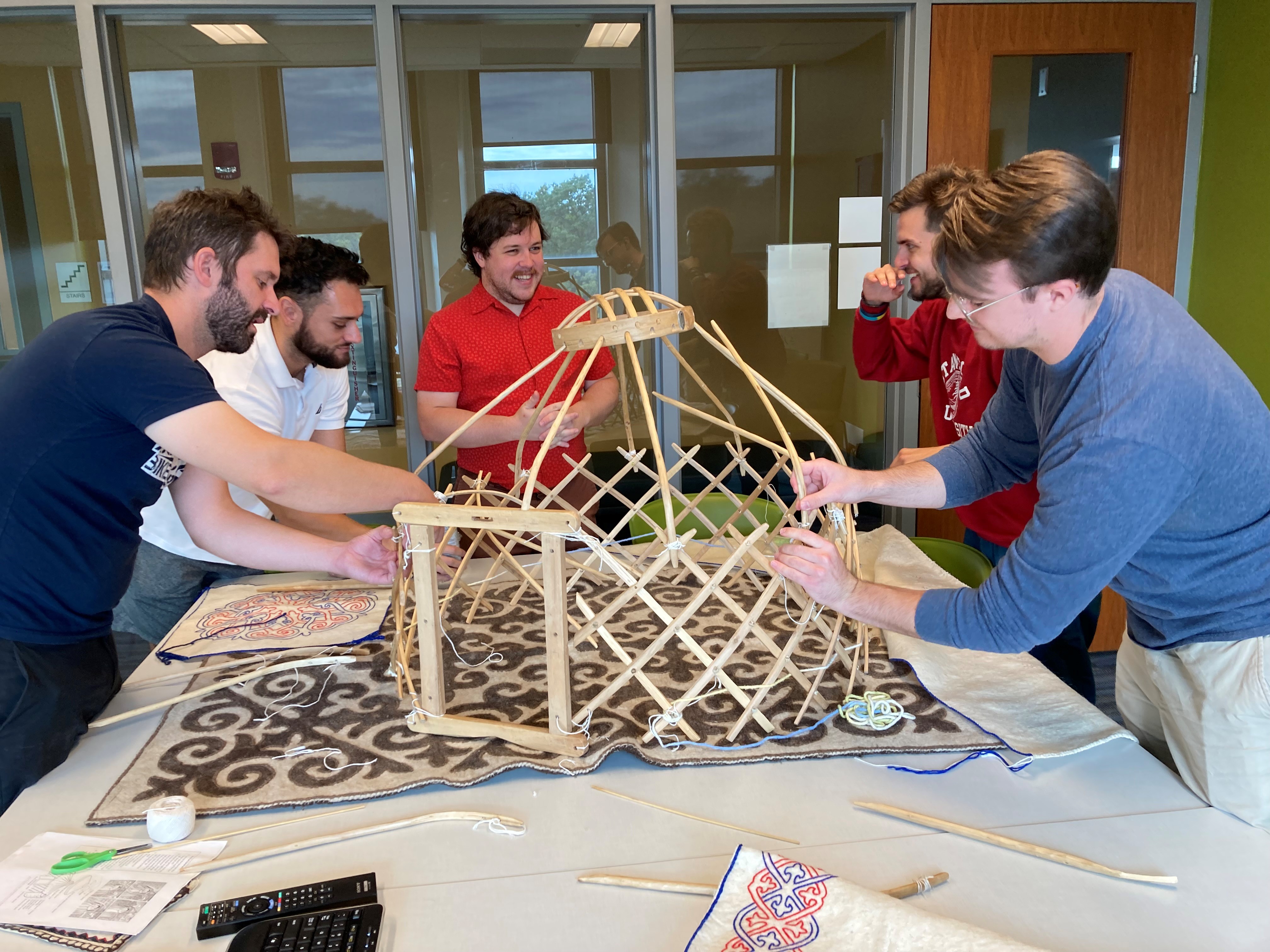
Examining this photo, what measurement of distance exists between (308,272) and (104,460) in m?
0.92

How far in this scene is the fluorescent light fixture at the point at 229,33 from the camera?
2996 millimetres

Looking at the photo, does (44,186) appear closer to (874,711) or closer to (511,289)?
(511,289)

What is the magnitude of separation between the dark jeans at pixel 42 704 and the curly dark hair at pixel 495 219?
59.6 inches

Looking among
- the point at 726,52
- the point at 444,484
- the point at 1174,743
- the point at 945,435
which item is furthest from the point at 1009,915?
the point at 726,52

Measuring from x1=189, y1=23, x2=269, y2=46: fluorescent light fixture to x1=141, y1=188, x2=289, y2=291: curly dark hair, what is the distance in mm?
1558

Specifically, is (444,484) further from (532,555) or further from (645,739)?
(645,739)

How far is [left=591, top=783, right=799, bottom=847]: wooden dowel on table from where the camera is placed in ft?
4.07

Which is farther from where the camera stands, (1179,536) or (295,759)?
(295,759)

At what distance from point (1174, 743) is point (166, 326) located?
71.5 inches

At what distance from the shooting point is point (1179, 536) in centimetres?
127

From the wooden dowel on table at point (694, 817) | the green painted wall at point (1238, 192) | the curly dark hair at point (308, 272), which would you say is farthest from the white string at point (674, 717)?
the green painted wall at point (1238, 192)

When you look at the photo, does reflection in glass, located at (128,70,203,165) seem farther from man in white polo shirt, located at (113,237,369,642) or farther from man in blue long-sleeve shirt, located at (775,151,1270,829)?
man in blue long-sleeve shirt, located at (775,151,1270,829)

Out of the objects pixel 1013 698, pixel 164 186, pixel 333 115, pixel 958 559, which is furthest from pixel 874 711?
pixel 164 186

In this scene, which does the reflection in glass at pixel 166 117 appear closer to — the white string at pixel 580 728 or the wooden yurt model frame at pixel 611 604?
the wooden yurt model frame at pixel 611 604
